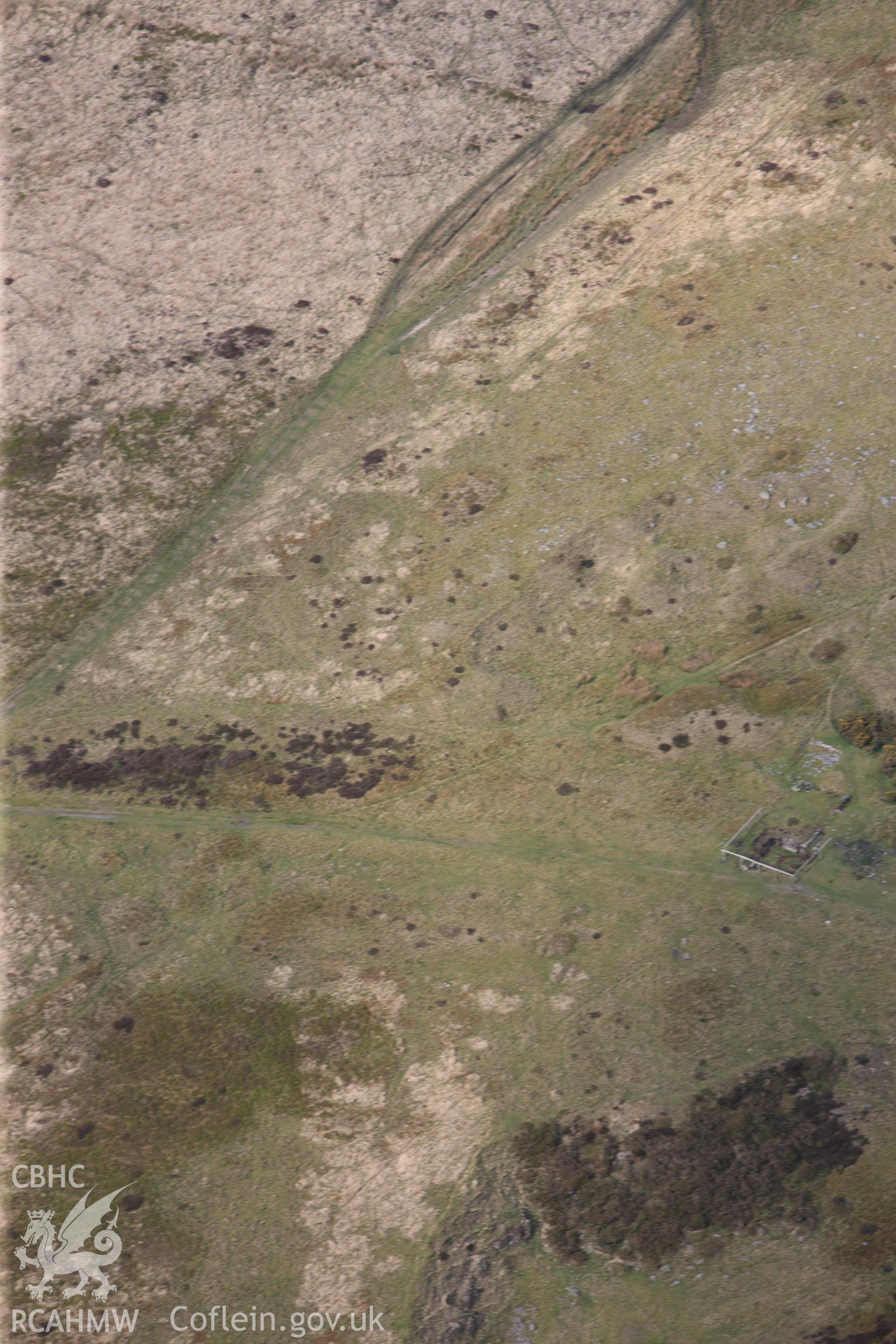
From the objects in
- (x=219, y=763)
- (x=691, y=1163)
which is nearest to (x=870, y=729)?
(x=691, y=1163)

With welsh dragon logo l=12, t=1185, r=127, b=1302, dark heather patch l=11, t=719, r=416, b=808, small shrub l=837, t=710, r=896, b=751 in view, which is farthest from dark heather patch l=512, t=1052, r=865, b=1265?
dark heather patch l=11, t=719, r=416, b=808

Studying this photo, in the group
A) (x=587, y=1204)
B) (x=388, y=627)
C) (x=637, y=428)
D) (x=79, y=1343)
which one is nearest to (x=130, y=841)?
(x=388, y=627)

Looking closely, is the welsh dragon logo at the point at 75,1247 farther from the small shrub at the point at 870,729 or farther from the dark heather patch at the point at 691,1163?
the small shrub at the point at 870,729

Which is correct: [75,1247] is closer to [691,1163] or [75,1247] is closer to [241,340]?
[691,1163]

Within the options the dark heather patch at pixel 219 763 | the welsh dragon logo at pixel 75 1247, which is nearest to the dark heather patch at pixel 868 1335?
the welsh dragon logo at pixel 75 1247

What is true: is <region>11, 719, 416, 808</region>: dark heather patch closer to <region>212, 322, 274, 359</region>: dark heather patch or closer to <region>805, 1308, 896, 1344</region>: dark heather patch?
<region>805, 1308, 896, 1344</region>: dark heather patch

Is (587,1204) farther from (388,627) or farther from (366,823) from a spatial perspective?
(388,627)

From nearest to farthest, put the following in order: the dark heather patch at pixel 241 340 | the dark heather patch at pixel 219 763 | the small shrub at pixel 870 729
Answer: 1. the small shrub at pixel 870 729
2. the dark heather patch at pixel 219 763
3. the dark heather patch at pixel 241 340
